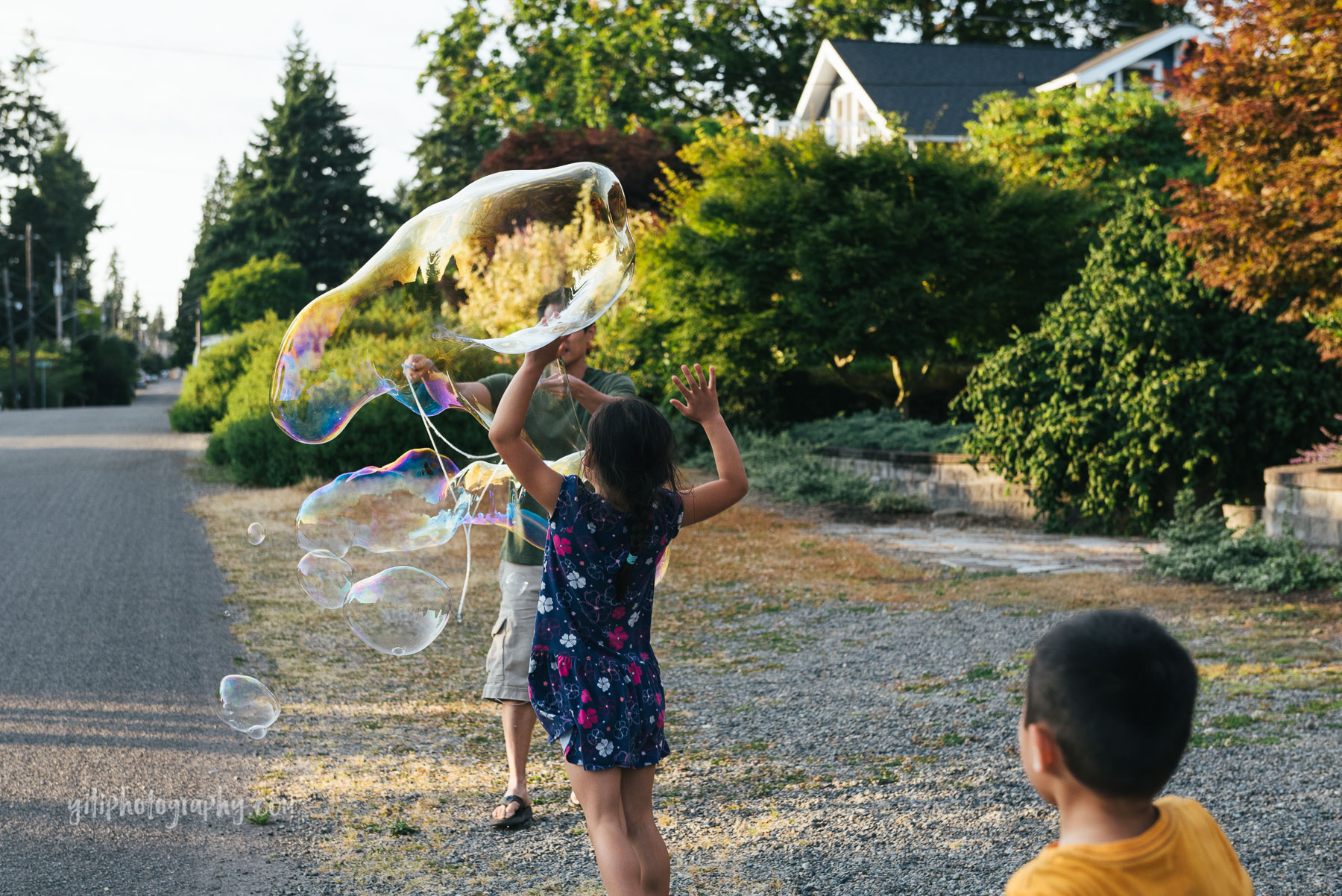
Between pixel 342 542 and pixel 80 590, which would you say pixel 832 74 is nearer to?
pixel 80 590

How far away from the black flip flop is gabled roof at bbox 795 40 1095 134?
28.0 m

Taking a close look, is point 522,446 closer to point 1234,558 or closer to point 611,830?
point 611,830

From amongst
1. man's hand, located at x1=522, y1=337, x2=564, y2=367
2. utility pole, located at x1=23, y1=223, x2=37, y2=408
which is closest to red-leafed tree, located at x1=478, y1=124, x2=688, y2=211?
man's hand, located at x1=522, y1=337, x2=564, y2=367

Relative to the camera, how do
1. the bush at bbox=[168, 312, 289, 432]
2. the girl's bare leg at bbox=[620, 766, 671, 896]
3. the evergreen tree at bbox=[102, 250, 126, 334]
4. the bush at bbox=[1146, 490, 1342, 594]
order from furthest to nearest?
1. the evergreen tree at bbox=[102, 250, 126, 334]
2. the bush at bbox=[168, 312, 289, 432]
3. the bush at bbox=[1146, 490, 1342, 594]
4. the girl's bare leg at bbox=[620, 766, 671, 896]

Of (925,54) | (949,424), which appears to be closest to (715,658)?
(949,424)

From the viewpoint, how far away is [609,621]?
9.90 ft

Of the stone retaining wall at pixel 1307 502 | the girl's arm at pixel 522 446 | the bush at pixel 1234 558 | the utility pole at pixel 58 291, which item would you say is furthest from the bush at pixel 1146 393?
the utility pole at pixel 58 291

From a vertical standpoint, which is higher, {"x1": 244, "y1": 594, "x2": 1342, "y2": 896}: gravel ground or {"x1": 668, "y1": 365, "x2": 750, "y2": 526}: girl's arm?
{"x1": 668, "y1": 365, "x2": 750, "y2": 526}: girl's arm

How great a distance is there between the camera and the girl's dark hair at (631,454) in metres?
2.88

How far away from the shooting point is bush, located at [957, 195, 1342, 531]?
10.5 m

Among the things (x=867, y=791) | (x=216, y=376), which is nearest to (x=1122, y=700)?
(x=867, y=791)

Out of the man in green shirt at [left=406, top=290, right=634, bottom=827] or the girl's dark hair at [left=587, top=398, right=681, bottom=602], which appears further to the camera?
the man in green shirt at [left=406, top=290, right=634, bottom=827]

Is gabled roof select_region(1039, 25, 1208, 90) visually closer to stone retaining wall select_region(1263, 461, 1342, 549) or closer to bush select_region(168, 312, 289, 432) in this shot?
bush select_region(168, 312, 289, 432)

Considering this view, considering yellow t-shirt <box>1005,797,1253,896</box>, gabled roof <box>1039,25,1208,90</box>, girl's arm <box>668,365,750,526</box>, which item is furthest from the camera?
gabled roof <box>1039,25,1208,90</box>
